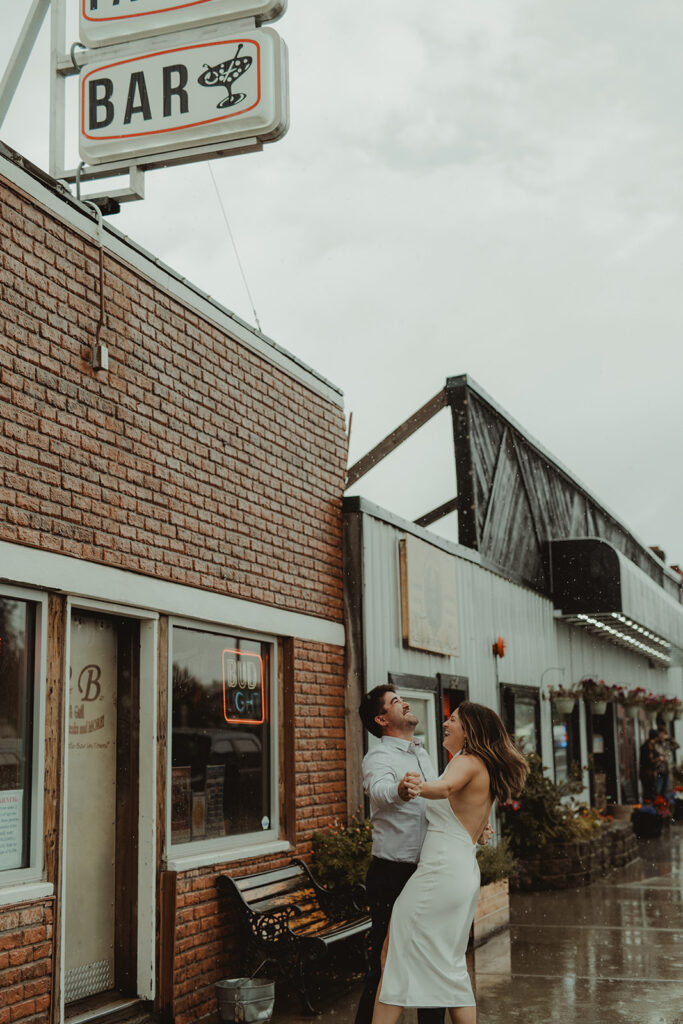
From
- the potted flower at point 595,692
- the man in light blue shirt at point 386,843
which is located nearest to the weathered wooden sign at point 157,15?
the man in light blue shirt at point 386,843

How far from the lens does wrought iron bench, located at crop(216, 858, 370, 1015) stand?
6.93 m

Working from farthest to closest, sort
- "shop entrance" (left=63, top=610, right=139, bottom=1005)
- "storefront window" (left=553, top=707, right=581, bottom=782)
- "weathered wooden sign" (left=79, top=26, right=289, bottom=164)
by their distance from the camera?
"storefront window" (left=553, top=707, right=581, bottom=782)
"weathered wooden sign" (left=79, top=26, right=289, bottom=164)
"shop entrance" (left=63, top=610, right=139, bottom=1005)

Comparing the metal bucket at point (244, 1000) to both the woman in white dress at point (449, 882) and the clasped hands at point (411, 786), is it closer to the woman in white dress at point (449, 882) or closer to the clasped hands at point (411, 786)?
the woman in white dress at point (449, 882)

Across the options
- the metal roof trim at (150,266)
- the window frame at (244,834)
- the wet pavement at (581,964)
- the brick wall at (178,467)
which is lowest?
the wet pavement at (581,964)

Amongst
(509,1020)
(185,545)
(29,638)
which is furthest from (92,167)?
(509,1020)

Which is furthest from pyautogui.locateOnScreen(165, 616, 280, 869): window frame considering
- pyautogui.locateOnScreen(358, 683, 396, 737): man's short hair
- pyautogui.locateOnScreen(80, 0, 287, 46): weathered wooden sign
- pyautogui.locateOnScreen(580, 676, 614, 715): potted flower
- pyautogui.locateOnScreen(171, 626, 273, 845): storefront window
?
pyautogui.locateOnScreen(580, 676, 614, 715): potted flower

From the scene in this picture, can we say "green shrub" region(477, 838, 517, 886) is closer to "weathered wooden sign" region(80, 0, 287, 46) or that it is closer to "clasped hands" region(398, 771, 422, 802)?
"clasped hands" region(398, 771, 422, 802)

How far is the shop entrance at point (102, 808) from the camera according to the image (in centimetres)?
630

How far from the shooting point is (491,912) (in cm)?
971

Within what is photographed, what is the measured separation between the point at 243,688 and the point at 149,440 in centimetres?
208

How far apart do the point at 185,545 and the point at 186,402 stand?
0.99 m

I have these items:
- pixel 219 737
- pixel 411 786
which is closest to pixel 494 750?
pixel 411 786

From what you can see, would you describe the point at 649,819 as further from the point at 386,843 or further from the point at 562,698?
the point at 386,843

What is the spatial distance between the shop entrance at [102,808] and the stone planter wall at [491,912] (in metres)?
3.51
